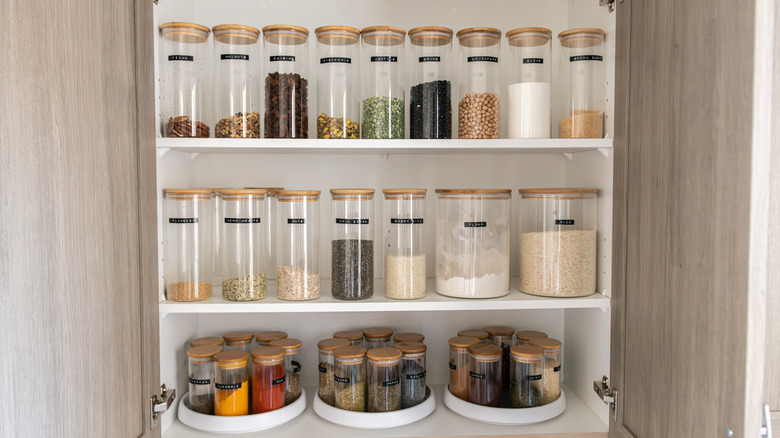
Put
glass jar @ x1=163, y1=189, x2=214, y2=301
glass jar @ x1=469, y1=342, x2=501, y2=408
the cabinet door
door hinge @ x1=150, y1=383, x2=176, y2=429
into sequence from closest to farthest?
the cabinet door < door hinge @ x1=150, y1=383, x2=176, y2=429 < glass jar @ x1=163, y1=189, x2=214, y2=301 < glass jar @ x1=469, y1=342, x2=501, y2=408

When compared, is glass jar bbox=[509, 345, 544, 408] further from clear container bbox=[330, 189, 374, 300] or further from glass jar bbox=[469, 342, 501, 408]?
clear container bbox=[330, 189, 374, 300]

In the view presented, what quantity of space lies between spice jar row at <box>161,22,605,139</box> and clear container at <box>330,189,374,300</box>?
0.55 ft

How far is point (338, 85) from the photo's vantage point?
1522 millimetres

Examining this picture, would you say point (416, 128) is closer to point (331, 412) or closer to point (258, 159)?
point (258, 159)

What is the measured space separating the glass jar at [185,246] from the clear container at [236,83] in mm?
183

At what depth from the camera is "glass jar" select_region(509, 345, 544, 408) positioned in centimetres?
157

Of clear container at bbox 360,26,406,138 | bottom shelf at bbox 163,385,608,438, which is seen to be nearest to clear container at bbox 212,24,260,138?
clear container at bbox 360,26,406,138

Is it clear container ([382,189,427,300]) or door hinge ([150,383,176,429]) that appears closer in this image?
door hinge ([150,383,176,429])

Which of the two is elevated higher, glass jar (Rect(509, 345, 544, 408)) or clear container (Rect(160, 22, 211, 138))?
clear container (Rect(160, 22, 211, 138))

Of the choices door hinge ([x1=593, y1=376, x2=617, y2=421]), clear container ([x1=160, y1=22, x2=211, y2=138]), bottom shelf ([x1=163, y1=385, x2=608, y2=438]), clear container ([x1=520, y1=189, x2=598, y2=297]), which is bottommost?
bottom shelf ([x1=163, y1=385, x2=608, y2=438])

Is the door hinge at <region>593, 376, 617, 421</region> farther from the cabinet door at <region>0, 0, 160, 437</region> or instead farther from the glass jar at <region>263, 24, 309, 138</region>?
the cabinet door at <region>0, 0, 160, 437</region>

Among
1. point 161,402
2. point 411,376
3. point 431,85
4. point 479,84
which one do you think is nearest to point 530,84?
point 479,84

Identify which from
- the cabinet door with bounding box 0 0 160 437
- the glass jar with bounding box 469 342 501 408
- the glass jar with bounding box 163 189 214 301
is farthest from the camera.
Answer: the glass jar with bounding box 469 342 501 408

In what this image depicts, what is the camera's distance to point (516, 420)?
1.54 m
